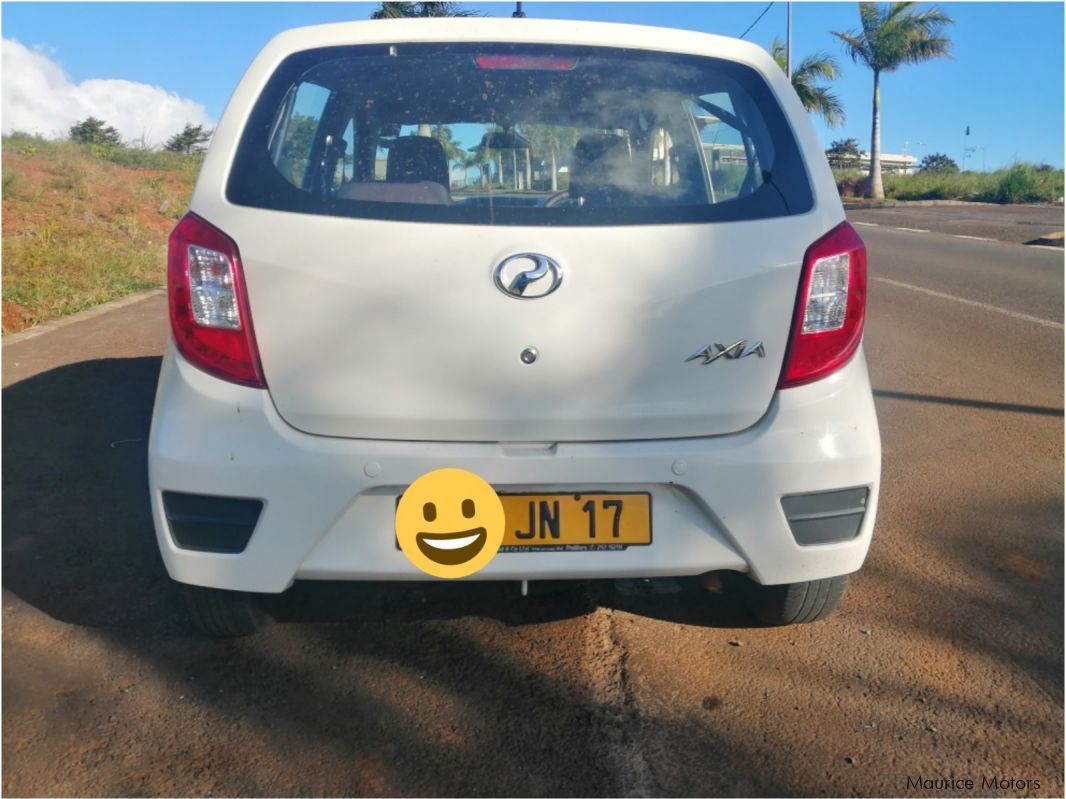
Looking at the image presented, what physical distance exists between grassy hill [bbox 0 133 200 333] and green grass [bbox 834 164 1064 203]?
25453mm

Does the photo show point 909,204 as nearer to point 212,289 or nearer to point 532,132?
point 532,132

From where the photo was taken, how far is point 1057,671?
2.86m

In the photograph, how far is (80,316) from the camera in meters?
8.94

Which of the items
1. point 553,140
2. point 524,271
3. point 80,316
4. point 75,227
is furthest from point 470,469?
point 75,227

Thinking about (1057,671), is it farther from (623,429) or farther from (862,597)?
(623,429)

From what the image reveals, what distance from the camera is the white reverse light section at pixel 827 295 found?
2.52m

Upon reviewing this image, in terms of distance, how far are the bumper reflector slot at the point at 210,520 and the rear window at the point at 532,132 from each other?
28.4 inches

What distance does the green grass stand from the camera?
37.4m

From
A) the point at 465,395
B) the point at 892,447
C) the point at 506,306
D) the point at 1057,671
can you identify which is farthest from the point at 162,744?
the point at 892,447

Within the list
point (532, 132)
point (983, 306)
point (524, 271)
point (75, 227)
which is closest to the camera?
point (524, 271)

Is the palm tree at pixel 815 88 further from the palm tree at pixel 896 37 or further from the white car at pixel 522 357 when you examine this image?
the white car at pixel 522 357

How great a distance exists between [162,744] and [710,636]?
1.54m

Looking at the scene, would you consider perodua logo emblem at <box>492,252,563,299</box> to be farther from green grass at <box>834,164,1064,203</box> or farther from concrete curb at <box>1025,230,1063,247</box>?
green grass at <box>834,164,1064,203</box>

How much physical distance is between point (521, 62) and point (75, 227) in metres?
12.8
